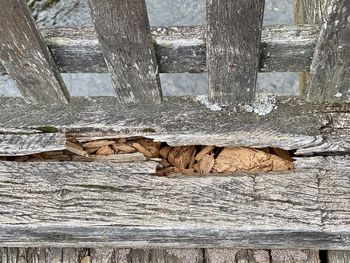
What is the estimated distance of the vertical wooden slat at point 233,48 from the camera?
1.47 metres

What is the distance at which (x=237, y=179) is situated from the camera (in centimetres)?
184

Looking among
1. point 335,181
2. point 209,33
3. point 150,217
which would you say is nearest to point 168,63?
point 209,33

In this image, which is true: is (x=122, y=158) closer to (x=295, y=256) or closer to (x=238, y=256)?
(x=238, y=256)

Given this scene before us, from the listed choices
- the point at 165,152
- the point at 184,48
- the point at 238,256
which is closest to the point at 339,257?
the point at 238,256

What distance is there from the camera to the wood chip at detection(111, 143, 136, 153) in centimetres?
192

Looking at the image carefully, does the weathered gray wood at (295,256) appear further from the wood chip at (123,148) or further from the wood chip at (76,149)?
the wood chip at (76,149)

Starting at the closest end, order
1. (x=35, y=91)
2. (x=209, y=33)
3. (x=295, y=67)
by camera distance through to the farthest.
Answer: (x=209, y=33)
(x=295, y=67)
(x=35, y=91)

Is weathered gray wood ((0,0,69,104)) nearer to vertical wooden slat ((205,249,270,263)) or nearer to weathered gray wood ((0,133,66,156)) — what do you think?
weathered gray wood ((0,133,66,156))

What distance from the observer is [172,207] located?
183cm

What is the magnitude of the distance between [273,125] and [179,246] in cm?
54

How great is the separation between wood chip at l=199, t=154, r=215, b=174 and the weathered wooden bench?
78 millimetres

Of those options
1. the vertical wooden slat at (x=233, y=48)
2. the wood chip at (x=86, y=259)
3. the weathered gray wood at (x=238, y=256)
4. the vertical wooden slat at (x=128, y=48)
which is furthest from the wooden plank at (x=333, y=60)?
the wood chip at (x=86, y=259)

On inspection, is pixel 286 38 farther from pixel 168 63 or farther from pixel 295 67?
pixel 168 63

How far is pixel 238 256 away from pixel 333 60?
31.3 inches
